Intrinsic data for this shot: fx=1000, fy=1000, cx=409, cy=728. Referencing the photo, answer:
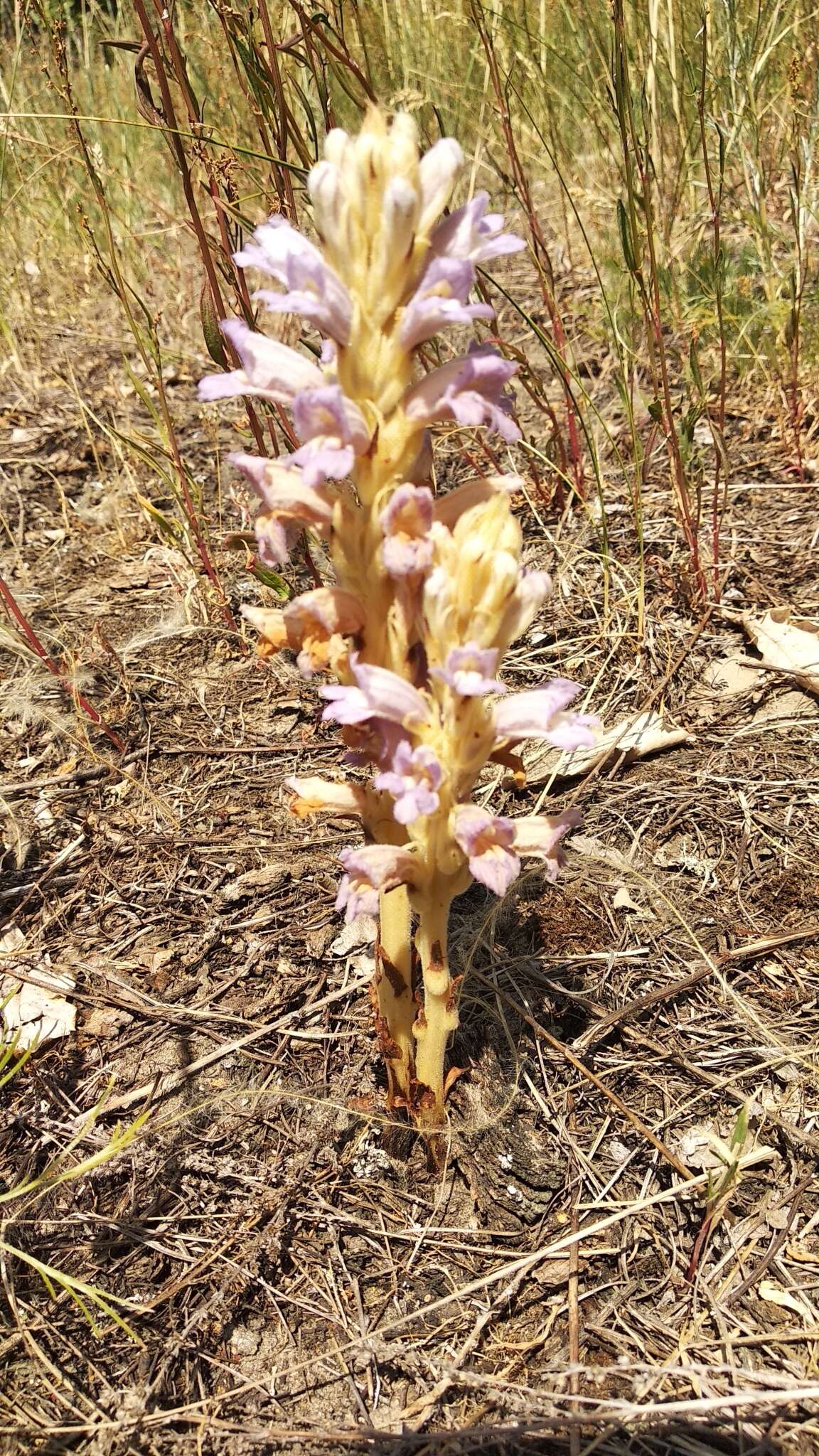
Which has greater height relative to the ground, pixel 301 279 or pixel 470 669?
pixel 301 279

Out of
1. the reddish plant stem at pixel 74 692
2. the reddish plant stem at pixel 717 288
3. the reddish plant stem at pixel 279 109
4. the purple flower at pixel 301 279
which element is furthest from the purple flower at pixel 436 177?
the reddish plant stem at pixel 74 692

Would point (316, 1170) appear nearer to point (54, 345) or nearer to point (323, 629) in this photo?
point (323, 629)

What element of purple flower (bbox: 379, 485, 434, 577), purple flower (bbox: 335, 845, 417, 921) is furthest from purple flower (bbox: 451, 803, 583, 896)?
purple flower (bbox: 379, 485, 434, 577)

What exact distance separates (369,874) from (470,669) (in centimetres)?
35

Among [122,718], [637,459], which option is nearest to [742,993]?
[637,459]

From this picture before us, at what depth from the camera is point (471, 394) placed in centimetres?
140

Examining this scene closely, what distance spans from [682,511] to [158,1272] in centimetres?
239

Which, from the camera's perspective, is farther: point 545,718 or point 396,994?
point 396,994

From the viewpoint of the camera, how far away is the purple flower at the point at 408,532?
1.40 meters

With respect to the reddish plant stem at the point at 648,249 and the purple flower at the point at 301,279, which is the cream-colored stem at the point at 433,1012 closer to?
the purple flower at the point at 301,279

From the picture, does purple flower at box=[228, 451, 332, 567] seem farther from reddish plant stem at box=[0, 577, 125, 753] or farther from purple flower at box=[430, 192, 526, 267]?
reddish plant stem at box=[0, 577, 125, 753]

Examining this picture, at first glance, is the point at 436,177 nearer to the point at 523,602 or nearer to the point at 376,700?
the point at 523,602

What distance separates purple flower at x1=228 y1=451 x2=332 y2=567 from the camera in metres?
1.51

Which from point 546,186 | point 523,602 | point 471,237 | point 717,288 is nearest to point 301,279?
point 471,237
